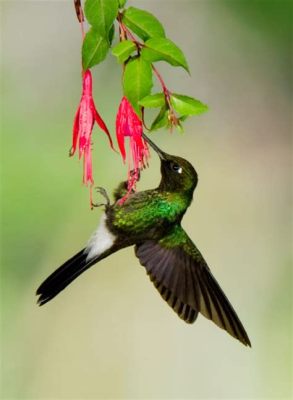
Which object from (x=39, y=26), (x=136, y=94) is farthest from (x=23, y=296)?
(x=136, y=94)

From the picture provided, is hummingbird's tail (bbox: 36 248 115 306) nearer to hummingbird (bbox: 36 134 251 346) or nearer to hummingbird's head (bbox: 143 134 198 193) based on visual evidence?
hummingbird (bbox: 36 134 251 346)

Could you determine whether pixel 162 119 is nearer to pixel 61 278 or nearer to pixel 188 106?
pixel 188 106

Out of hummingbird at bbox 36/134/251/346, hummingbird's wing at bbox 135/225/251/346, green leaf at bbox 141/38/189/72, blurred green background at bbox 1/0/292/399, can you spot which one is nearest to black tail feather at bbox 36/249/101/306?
hummingbird at bbox 36/134/251/346

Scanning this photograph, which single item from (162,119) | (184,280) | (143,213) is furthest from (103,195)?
(162,119)

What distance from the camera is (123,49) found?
2.31ft

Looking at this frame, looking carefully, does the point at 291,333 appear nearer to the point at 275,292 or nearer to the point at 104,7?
the point at 275,292

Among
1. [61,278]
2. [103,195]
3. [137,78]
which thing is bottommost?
[61,278]

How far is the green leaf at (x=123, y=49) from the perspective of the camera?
2.30ft

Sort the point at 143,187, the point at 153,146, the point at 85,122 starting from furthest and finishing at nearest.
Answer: the point at 143,187
the point at 153,146
the point at 85,122

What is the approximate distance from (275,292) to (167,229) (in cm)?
47

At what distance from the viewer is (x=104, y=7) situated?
68 cm

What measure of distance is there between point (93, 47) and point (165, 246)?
42 centimetres

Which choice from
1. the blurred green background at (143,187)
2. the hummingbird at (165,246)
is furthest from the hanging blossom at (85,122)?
the blurred green background at (143,187)

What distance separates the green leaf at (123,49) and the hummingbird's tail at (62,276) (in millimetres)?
354
